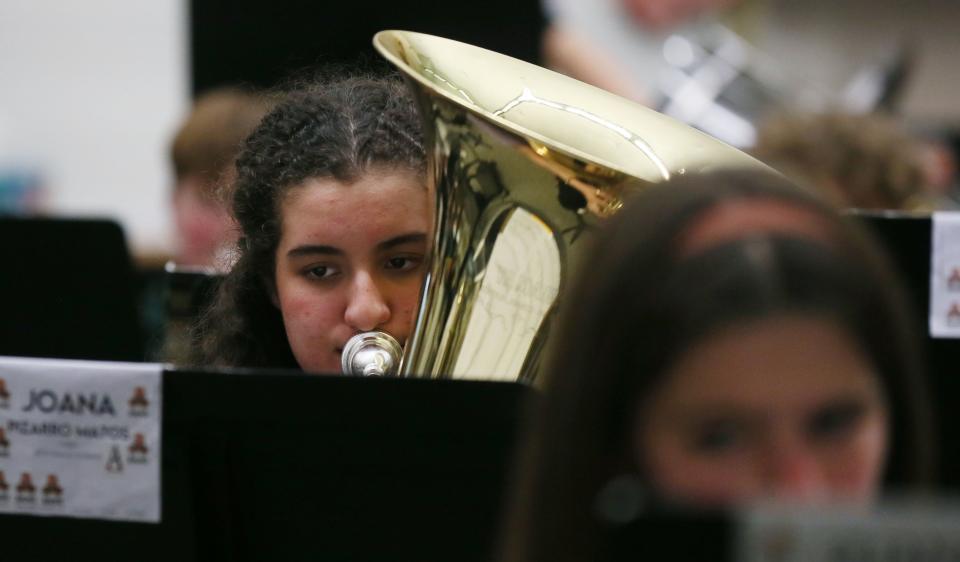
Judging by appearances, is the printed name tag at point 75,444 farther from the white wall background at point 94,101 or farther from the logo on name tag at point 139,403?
the white wall background at point 94,101

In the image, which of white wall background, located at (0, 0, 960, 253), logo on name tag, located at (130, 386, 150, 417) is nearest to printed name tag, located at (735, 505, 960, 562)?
logo on name tag, located at (130, 386, 150, 417)

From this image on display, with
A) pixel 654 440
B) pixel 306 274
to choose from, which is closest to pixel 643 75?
pixel 306 274

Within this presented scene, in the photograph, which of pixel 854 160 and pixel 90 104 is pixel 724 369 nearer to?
pixel 854 160

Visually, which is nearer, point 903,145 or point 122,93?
point 903,145

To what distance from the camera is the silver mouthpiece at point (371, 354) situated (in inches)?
49.8

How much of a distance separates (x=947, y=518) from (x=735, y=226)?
21 centimetres

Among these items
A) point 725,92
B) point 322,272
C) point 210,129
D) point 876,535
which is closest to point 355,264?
point 322,272

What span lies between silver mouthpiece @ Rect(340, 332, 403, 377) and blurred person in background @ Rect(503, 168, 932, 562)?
2.01 feet

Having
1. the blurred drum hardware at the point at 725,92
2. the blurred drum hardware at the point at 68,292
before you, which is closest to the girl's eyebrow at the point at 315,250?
the blurred drum hardware at the point at 68,292

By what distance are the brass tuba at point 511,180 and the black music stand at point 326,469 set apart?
0.23m

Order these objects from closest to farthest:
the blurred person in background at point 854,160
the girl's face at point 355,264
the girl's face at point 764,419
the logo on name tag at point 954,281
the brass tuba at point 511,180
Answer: the girl's face at point 764,419
the brass tuba at point 511,180
the logo on name tag at point 954,281
the girl's face at point 355,264
the blurred person in background at point 854,160

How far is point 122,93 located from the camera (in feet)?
14.2

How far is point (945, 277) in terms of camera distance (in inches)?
47.3

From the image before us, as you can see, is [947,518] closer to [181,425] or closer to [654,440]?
[654,440]
